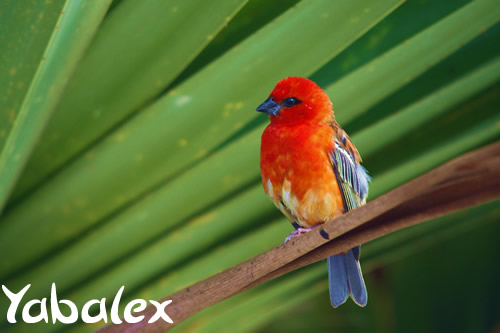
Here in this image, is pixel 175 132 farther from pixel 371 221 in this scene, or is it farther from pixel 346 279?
pixel 371 221

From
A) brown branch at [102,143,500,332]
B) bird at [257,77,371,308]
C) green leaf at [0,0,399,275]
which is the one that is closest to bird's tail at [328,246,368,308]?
bird at [257,77,371,308]

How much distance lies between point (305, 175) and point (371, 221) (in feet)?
1.59

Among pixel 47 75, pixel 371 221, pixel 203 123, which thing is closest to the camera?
pixel 371 221

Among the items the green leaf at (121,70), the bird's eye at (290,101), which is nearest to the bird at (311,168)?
the bird's eye at (290,101)

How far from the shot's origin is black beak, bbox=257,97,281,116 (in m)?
0.75

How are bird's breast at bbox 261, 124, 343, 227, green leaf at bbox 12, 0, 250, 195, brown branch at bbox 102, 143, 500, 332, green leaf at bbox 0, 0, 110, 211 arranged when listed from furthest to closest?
bird's breast at bbox 261, 124, 343, 227, green leaf at bbox 12, 0, 250, 195, green leaf at bbox 0, 0, 110, 211, brown branch at bbox 102, 143, 500, 332

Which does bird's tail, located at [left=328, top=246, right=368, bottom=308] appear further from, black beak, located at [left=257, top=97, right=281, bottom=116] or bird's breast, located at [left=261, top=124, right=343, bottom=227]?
black beak, located at [left=257, top=97, right=281, bottom=116]

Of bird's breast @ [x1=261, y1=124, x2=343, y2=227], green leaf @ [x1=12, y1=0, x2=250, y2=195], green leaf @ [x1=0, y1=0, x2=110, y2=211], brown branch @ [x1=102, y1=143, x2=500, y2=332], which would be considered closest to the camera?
brown branch @ [x1=102, y1=143, x2=500, y2=332]

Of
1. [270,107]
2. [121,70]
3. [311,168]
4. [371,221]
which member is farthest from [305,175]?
[371,221]

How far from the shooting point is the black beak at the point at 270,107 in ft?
2.47

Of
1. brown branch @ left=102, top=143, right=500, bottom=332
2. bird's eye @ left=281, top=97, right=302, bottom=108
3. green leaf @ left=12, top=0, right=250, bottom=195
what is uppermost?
→ green leaf @ left=12, top=0, right=250, bottom=195

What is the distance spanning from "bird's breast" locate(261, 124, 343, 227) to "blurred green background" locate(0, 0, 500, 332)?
0.04 m

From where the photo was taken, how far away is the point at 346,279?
795 millimetres

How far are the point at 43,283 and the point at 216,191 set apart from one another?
252mm
